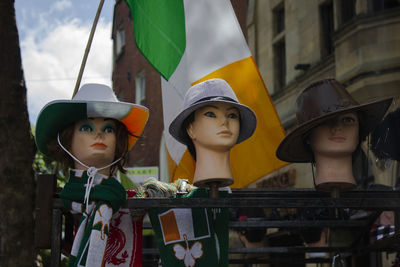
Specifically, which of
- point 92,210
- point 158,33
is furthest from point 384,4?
point 92,210

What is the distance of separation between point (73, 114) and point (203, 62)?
4.44 feet

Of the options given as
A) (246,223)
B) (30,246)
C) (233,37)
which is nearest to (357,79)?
(233,37)

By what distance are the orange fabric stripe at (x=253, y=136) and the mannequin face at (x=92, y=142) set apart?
823mm

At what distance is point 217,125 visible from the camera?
2.28 metres

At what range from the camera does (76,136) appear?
7.63ft

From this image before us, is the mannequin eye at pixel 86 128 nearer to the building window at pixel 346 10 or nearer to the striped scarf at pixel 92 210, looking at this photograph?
the striped scarf at pixel 92 210

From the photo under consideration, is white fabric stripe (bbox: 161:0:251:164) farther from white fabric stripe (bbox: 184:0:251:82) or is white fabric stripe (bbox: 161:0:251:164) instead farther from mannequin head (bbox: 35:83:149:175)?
mannequin head (bbox: 35:83:149:175)

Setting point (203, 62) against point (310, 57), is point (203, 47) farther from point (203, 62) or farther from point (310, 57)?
point (310, 57)

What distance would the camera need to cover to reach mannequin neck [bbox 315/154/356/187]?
2.32m

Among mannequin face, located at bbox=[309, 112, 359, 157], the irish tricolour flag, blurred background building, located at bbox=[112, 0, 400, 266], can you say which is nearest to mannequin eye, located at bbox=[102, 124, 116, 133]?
blurred background building, located at bbox=[112, 0, 400, 266]

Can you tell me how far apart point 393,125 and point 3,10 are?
8.18ft

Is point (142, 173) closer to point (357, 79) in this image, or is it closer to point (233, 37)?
point (357, 79)

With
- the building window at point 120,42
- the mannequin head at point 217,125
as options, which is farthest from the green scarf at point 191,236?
the building window at point 120,42

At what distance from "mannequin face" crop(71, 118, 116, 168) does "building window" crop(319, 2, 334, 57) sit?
6605mm
